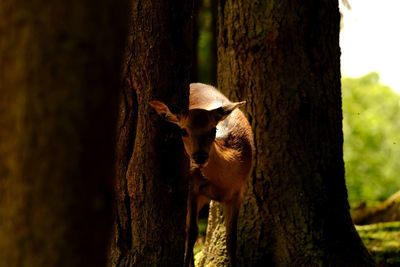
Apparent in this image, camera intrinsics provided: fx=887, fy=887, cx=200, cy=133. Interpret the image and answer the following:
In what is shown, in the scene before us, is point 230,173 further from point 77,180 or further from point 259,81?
point 77,180

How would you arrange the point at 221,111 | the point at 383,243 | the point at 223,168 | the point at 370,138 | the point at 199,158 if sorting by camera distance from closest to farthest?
the point at 199,158, the point at 221,111, the point at 223,168, the point at 383,243, the point at 370,138

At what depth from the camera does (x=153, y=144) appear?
5906 mm

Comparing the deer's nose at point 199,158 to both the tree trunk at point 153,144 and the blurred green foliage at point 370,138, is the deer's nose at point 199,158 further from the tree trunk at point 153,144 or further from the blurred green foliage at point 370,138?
the blurred green foliage at point 370,138

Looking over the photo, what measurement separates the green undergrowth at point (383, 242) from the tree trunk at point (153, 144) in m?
3.40

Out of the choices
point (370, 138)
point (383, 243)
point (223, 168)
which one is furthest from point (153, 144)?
point (370, 138)

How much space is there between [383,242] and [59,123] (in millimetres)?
7228

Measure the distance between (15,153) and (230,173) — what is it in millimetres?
5051

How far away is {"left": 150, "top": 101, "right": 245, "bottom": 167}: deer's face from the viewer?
695 cm

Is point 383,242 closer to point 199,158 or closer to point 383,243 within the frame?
point 383,243

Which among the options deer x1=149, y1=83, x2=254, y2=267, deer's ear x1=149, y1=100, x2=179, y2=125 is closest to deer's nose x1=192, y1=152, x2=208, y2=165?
deer x1=149, y1=83, x2=254, y2=267

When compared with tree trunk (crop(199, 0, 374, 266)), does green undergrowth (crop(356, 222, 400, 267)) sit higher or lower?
lower

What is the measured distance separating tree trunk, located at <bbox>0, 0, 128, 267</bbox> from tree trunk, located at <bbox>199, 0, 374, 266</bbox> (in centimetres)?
504

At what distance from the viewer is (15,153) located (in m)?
2.80

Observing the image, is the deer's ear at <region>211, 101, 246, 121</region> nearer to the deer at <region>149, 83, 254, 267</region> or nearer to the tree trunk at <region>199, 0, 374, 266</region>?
the deer at <region>149, 83, 254, 267</region>
